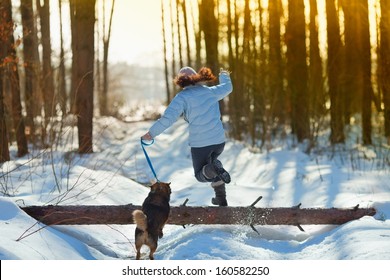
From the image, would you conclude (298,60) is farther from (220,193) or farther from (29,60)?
(220,193)

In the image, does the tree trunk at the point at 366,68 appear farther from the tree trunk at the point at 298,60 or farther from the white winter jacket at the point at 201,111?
the white winter jacket at the point at 201,111

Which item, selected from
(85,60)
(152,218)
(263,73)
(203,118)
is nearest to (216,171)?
(203,118)

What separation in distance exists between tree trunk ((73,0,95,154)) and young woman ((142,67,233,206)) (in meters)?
6.68

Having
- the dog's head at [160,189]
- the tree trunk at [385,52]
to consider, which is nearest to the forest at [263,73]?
the tree trunk at [385,52]

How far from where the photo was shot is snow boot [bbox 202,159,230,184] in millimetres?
6887

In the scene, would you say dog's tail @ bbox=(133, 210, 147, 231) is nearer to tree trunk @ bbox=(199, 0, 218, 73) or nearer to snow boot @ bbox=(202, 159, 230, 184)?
snow boot @ bbox=(202, 159, 230, 184)

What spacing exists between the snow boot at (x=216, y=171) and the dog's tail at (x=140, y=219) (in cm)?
171

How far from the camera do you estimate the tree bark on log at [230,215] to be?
20.3 ft

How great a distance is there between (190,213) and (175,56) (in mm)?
34629

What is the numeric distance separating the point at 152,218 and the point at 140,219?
0.91ft

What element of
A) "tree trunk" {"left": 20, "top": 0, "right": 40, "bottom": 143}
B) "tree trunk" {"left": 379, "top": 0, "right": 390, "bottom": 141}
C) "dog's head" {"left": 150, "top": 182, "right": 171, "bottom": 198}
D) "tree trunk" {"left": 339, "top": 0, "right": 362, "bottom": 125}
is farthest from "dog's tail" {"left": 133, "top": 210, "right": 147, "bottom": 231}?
"tree trunk" {"left": 339, "top": 0, "right": 362, "bottom": 125}

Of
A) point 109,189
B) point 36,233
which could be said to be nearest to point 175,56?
point 109,189

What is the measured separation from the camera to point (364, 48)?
645 inches
